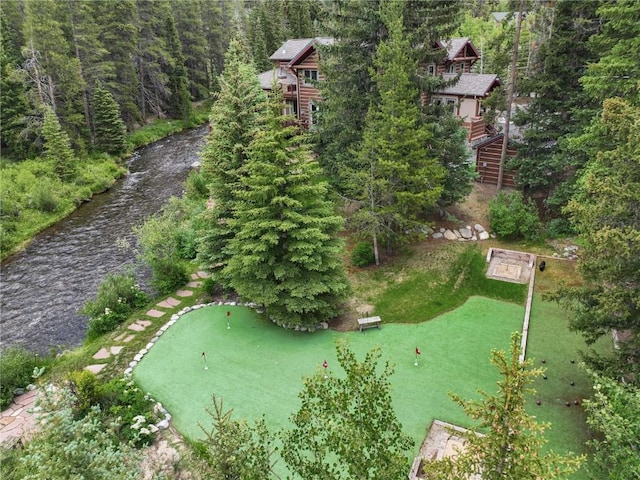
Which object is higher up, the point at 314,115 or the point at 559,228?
the point at 314,115

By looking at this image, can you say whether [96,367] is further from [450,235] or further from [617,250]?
[450,235]

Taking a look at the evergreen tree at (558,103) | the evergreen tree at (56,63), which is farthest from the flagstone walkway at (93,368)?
the evergreen tree at (56,63)

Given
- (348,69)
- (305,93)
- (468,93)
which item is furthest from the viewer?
(305,93)

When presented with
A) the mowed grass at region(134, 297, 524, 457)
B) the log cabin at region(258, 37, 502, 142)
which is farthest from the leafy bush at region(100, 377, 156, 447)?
the log cabin at region(258, 37, 502, 142)

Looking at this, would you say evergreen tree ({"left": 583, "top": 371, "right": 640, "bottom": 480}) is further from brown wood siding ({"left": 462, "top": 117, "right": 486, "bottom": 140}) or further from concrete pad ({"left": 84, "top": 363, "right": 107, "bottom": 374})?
brown wood siding ({"left": 462, "top": 117, "right": 486, "bottom": 140})

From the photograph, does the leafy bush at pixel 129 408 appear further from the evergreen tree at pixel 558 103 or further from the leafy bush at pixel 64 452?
the evergreen tree at pixel 558 103

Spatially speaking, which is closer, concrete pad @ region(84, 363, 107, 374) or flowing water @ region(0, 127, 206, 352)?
concrete pad @ region(84, 363, 107, 374)

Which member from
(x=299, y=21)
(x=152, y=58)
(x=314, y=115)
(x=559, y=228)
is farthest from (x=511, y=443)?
(x=299, y=21)

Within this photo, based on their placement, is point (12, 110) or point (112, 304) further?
point (12, 110)
